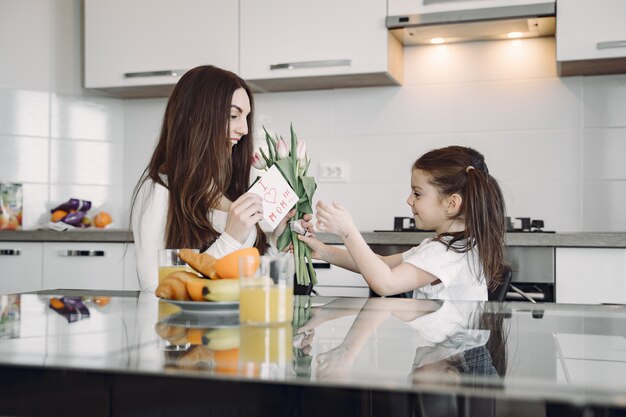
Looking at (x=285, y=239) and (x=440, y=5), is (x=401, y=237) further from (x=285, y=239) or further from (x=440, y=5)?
(x=285, y=239)

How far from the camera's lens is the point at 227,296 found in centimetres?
108

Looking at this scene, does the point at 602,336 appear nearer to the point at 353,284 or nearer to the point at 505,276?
the point at 505,276

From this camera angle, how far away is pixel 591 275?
258 centimetres

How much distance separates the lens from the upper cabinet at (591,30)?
277 centimetres

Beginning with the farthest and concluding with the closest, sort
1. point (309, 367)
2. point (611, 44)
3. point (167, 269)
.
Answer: point (611, 44) → point (167, 269) → point (309, 367)

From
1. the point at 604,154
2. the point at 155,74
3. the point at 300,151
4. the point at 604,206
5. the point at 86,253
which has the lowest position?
the point at 86,253

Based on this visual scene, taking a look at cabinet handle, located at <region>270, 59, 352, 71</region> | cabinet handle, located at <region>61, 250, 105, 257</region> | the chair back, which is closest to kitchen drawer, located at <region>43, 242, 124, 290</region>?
cabinet handle, located at <region>61, 250, 105, 257</region>

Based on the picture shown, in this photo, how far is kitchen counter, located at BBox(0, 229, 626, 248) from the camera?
2564mm

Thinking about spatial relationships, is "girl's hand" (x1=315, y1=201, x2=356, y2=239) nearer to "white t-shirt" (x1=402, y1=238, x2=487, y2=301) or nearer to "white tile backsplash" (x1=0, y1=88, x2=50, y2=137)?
"white t-shirt" (x1=402, y1=238, x2=487, y2=301)

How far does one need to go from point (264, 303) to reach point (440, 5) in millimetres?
2268

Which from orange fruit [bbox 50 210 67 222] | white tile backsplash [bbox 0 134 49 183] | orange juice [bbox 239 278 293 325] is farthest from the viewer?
white tile backsplash [bbox 0 134 49 183]

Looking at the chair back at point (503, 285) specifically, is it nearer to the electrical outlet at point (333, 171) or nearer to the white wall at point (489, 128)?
the white wall at point (489, 128)

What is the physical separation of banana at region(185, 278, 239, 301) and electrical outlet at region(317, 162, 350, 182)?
7.74ft

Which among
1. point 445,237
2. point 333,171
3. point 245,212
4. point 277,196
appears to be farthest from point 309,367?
point 333,171
